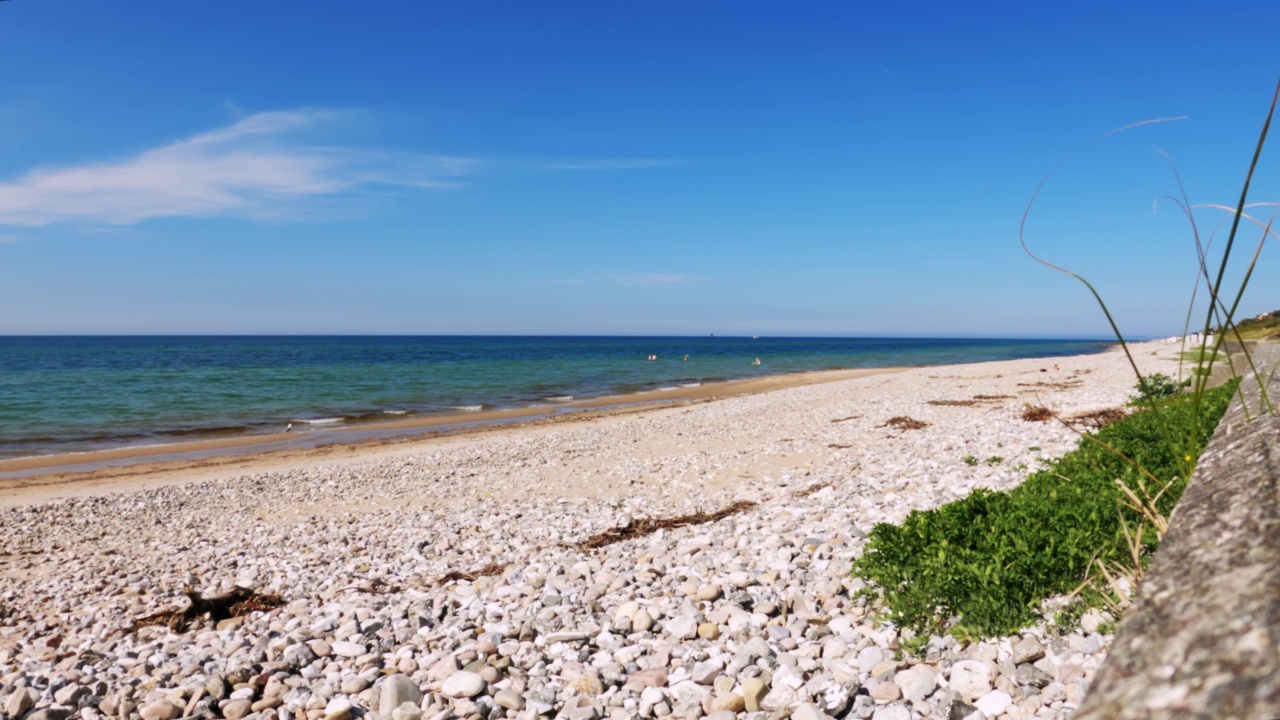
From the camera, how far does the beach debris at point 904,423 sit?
16.9m

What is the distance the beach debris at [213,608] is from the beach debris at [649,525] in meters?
3.43

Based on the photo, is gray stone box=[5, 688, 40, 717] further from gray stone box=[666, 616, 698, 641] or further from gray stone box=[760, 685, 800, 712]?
gray stone box=[760, 685, 800, 712]

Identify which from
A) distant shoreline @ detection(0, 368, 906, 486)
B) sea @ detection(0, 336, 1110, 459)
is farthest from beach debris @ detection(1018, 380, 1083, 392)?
sea @ detection(0, 336, 1110, 459)

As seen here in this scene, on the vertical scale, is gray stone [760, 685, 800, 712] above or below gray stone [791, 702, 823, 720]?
below

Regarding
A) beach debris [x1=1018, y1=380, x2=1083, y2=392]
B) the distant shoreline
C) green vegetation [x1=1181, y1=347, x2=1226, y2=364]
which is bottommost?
the distant shoreline

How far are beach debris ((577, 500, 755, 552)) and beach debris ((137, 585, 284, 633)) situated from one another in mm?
3429

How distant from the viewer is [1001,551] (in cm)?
489

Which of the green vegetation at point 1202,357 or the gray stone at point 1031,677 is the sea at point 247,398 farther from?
the gray stone at point 1031,677

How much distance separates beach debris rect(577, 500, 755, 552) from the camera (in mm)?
8664

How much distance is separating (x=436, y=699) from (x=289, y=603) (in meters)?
3.46

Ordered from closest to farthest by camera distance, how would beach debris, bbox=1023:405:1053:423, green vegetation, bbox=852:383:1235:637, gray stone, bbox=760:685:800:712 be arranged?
gray stone, bbox=760:685:800:712 → green vegetation, bbox=852:383:1235:637 → beach debris, bbox=1023:405:1053:423

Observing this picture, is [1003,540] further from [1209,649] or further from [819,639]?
[1209,649]

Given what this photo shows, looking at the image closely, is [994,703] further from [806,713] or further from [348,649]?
[348,649]

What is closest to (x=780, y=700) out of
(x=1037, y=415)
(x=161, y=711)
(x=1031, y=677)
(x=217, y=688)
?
(x=1031, y=677)
